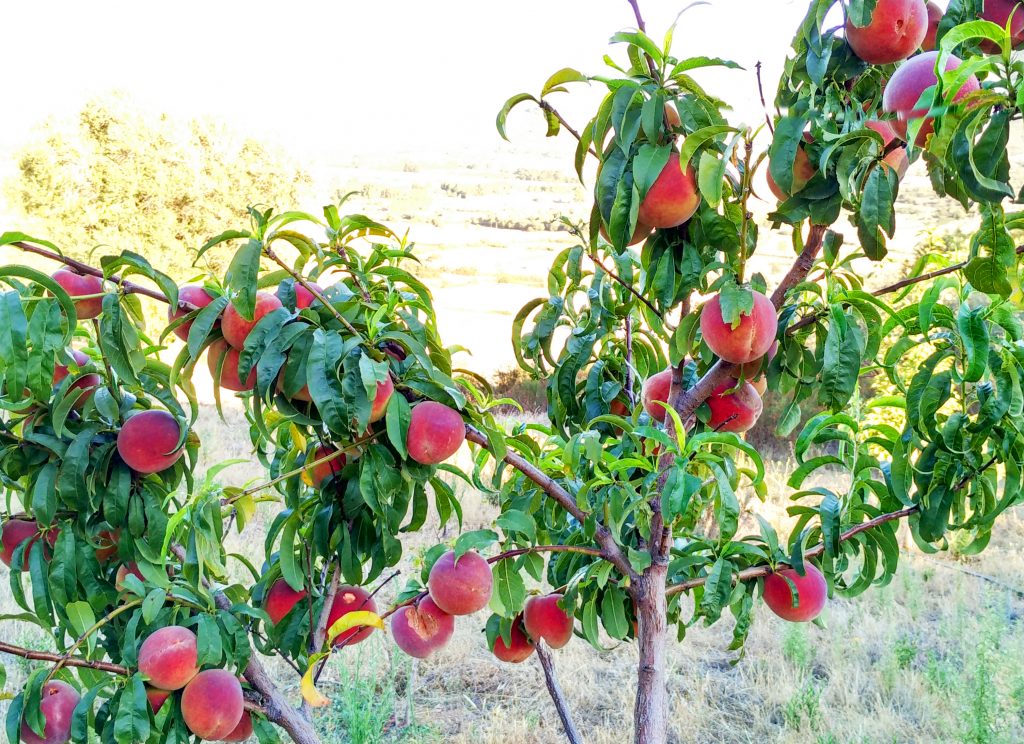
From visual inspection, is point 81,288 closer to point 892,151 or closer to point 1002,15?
point 892,151

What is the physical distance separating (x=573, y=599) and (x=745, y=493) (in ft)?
12.3

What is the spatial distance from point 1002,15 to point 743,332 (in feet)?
1.32

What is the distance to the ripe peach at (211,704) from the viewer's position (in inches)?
38.2

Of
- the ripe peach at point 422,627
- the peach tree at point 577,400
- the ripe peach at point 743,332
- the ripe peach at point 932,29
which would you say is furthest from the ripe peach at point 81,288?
the ripe peach at point 932,29

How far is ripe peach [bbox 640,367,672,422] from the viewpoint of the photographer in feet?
3.71

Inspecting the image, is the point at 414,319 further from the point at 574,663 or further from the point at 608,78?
the point at 574,663

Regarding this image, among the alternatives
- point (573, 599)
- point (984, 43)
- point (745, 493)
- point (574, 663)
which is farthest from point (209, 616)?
point (745, 493)

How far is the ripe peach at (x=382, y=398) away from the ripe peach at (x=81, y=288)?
32cm

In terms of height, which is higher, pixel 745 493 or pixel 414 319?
pixel 414 319

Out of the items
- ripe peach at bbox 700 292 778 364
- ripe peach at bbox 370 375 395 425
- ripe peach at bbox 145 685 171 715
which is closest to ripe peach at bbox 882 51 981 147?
ripe peach at bbox 700 292 778 364

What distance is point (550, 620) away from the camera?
1161mm

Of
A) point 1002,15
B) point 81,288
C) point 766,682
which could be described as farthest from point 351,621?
point 766,682

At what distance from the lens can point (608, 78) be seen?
2.62 feet

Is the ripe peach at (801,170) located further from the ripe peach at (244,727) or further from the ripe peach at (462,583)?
the ripe peach at (244,727)
